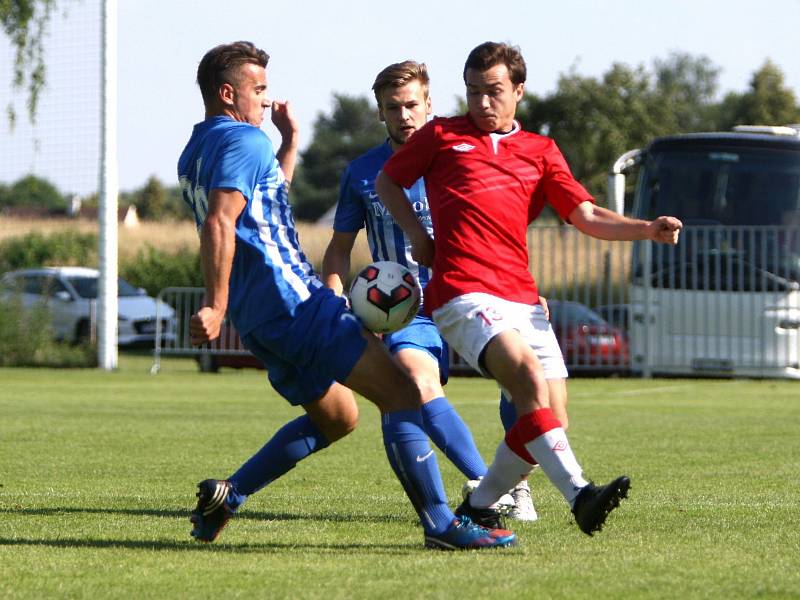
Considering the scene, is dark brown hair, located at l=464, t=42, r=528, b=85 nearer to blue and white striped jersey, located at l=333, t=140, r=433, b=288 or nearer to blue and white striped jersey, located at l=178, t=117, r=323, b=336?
blue and white striped jersey, located at l=178, t=117, r=323, b=336

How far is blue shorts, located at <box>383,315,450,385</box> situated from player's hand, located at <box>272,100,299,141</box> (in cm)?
100

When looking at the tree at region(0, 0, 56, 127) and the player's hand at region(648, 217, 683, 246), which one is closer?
the player's hand at region(648, 217, 683, 246)

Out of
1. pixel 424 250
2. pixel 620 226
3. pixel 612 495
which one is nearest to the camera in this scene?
pixel 612 495

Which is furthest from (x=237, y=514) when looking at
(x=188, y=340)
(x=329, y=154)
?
(x=329, y=154)

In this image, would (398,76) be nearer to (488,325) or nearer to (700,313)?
(488,325)

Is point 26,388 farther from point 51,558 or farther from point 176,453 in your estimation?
point 51,558

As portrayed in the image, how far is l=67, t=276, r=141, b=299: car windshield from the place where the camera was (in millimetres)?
31656

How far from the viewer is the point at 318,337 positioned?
5535mm

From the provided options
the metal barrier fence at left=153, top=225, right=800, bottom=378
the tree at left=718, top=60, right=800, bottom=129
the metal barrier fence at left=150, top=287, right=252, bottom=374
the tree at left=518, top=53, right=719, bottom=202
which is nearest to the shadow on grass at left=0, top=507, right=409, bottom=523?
the metal barrier fence at left=153, top=225, right=800, bottom=378

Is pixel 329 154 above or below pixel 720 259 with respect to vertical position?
above

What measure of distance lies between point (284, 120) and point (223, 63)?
910 millimetres

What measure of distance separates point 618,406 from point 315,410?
35.0 feet

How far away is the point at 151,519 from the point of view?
6.70m


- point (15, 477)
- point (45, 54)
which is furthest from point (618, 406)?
point (45, 54)
